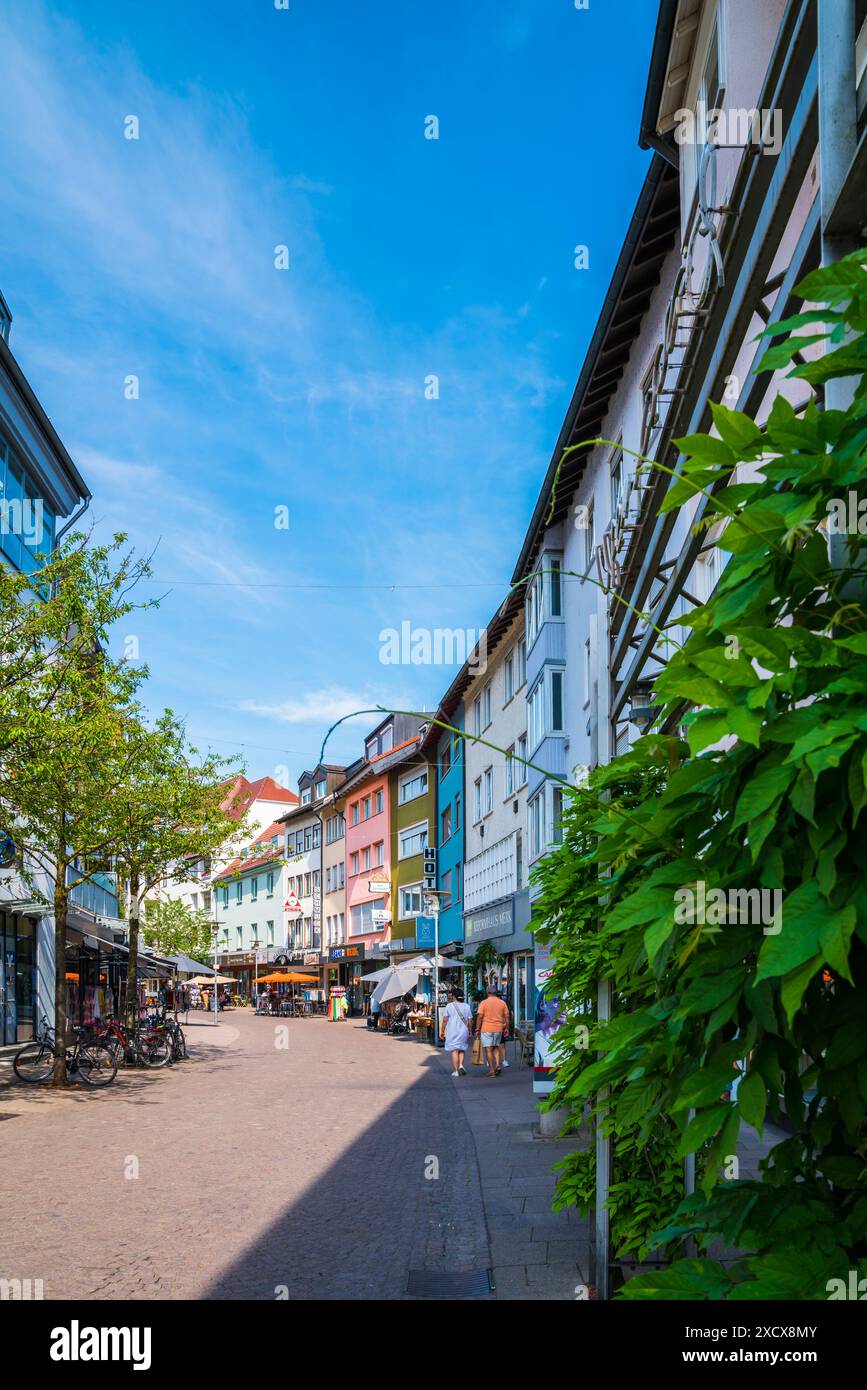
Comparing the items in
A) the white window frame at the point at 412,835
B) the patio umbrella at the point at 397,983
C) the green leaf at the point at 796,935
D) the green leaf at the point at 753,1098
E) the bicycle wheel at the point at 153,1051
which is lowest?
the patio umbrella at the point at 397,983

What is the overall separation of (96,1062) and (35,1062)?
1.04 m

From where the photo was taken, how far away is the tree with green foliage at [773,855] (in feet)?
5.89

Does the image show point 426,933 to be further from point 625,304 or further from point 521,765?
point 625,304

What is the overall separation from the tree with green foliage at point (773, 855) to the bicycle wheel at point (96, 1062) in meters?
21.5

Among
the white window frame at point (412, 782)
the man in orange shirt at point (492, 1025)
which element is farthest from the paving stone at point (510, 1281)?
the white window frame at point (412, 782)

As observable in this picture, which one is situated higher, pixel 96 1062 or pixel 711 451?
pixel 711 451

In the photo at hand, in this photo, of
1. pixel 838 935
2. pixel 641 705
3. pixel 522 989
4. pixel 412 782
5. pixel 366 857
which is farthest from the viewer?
pixel 366 857

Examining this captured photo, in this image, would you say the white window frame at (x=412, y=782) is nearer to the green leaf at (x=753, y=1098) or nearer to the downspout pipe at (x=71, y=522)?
the downspout pipe at (x=71, y=522)

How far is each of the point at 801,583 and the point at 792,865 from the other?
1.53 ft

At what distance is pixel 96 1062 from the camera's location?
22922mm

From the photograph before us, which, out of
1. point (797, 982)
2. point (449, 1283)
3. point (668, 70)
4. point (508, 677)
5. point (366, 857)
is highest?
point (668, 70)

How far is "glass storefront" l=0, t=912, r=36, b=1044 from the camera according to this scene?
29.1 m

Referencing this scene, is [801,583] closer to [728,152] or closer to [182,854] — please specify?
[728,152]

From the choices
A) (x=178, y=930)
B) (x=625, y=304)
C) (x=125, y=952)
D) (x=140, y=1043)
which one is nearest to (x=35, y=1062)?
(x=140, y=1043)
